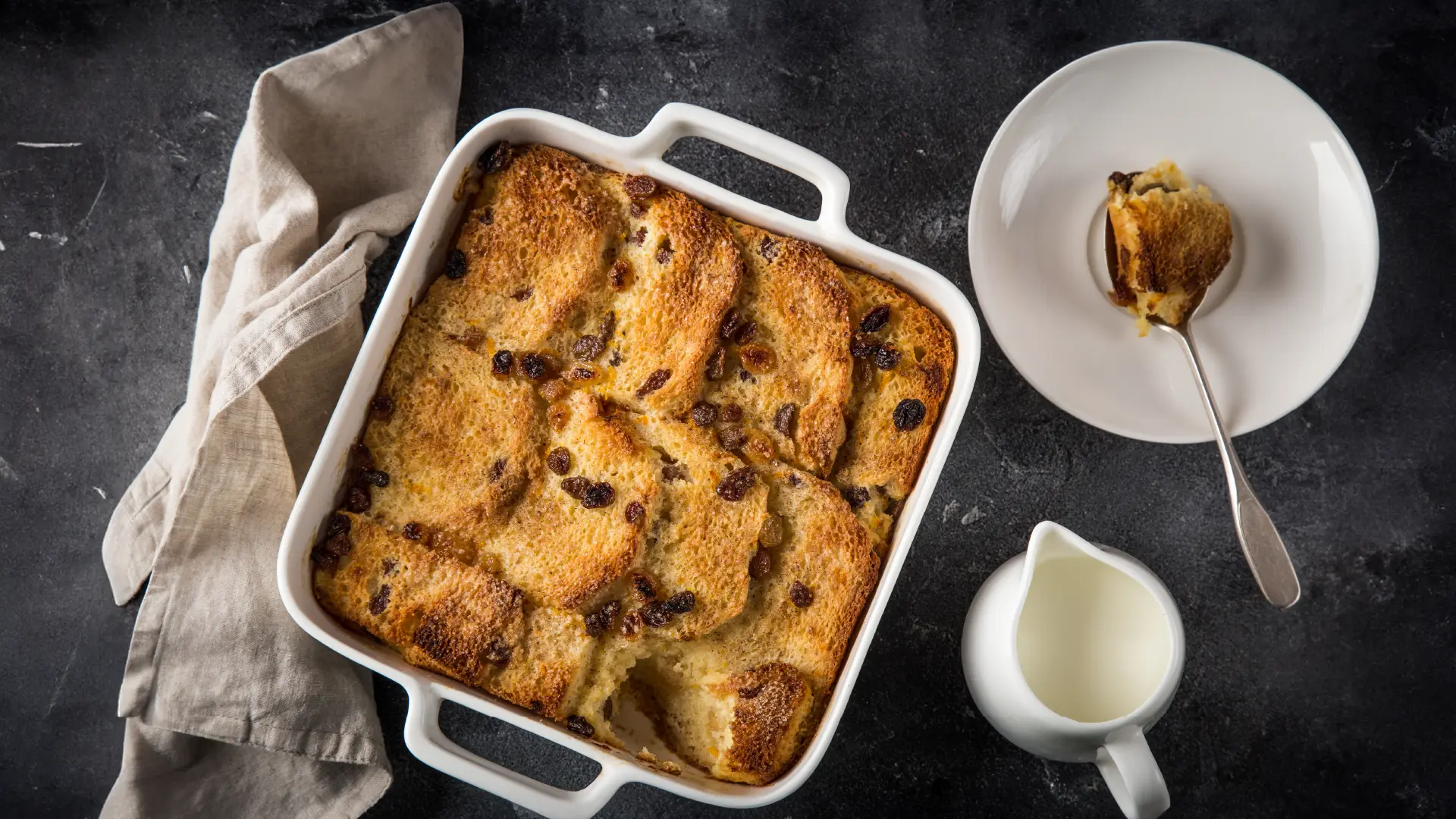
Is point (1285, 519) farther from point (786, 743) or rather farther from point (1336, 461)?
point (786, 743)

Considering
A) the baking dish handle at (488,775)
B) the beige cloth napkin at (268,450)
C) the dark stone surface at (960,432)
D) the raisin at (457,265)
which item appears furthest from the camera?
the dark stone surface at (960,432)

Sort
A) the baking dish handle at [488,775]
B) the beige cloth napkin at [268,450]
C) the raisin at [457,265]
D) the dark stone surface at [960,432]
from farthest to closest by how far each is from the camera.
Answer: the dark stone surface at [960,432] < the beige cloth napkin at [268,450] < the raisin at [457,265] < the baking dish handle at [488,775]


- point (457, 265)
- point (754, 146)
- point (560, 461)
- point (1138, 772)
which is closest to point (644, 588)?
point (560, 461)

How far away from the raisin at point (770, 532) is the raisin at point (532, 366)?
54 centimetres

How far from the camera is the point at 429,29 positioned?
2.25 metres

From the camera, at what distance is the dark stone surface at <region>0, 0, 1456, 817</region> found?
2338 millimetres

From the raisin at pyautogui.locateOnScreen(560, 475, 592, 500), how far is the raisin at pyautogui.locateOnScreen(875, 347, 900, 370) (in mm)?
640

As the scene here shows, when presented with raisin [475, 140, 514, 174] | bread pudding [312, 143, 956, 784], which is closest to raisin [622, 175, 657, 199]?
bread pudding [312, 143, 956, 784]

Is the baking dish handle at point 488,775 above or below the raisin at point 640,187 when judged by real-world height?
below

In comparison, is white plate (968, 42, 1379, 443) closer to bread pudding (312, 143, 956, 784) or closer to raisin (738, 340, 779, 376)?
bread pudding (312, 143, 956, 784)

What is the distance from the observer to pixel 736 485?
1843 millimetres

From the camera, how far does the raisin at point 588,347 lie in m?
1.88

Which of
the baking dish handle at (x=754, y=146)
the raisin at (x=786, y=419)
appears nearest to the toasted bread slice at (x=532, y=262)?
the baking dish handle at (x=754, y=146)

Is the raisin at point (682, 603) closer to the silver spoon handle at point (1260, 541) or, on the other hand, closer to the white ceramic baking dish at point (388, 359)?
the white ceramic baking dish at point (388, 359)
